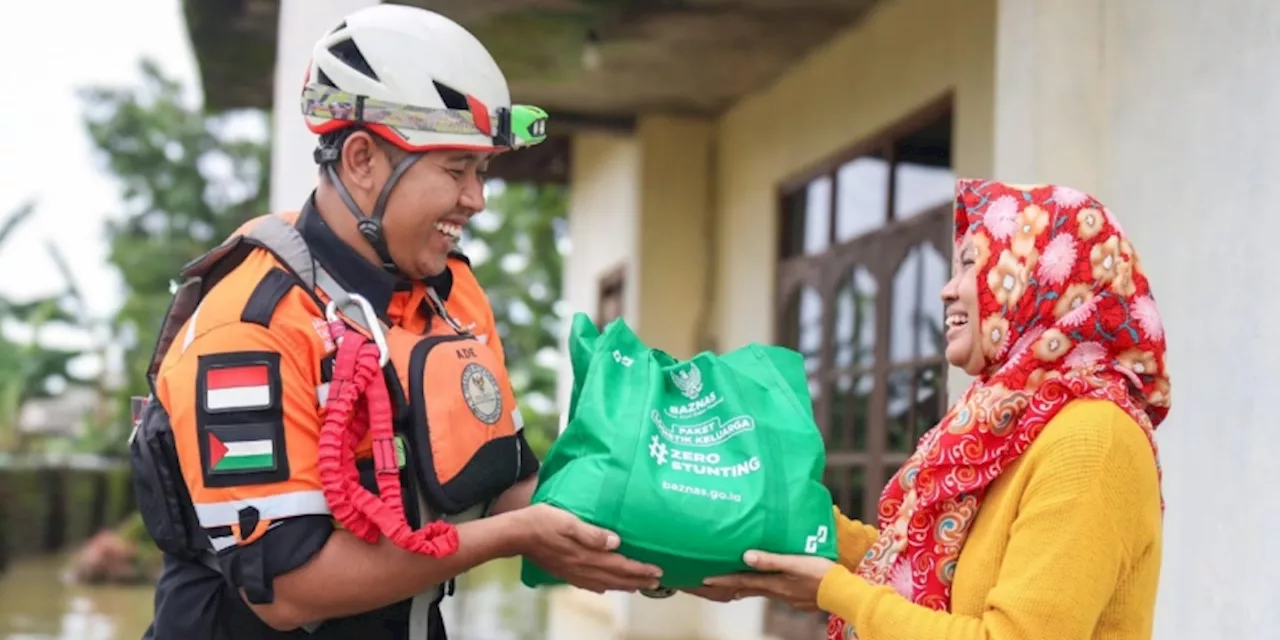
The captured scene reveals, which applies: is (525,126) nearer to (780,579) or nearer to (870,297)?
(780,579)

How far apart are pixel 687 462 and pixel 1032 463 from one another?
563 millimetres

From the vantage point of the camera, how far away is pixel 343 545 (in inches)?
84.3

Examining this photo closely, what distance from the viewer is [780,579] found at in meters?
2.35

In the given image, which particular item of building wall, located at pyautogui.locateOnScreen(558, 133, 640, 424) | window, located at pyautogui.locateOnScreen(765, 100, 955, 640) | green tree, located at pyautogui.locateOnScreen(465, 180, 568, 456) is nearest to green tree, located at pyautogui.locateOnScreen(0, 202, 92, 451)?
green tree, located at pyautogui.locateOnScreen(465, 180, 568, 456)

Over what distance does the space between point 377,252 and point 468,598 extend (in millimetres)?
11478

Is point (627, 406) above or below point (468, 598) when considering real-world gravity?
above

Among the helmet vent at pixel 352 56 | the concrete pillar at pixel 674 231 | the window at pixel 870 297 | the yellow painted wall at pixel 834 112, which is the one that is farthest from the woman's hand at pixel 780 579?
the concrete pillar at pixel 674 231

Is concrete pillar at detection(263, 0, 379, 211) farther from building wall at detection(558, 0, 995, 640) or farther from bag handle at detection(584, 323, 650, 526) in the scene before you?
building wall at detection(558, 0, 995, 640)

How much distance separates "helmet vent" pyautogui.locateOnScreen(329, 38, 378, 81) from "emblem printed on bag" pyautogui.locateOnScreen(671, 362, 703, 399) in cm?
74

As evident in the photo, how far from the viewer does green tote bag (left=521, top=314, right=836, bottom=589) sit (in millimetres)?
2258

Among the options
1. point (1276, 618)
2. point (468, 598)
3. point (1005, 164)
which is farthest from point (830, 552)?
point (468, 598)

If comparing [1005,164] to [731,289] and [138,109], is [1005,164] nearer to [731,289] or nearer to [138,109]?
[731,289]

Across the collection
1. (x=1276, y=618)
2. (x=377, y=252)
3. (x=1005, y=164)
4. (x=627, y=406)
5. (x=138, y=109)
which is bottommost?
(x=1276, y=618)

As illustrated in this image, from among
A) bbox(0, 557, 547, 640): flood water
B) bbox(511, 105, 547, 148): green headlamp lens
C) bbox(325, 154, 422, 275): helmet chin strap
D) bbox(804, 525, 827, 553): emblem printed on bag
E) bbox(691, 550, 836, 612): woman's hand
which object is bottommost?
bbox(0, 557, 547, 640): flood water
